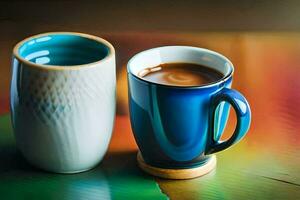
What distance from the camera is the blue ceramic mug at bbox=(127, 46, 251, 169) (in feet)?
1.56

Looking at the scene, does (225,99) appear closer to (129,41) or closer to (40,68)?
(40,68)

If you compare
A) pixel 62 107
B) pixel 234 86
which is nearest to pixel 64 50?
pixel 62 107

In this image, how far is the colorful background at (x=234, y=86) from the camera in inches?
19.8

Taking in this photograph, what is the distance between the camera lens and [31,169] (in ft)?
1.71

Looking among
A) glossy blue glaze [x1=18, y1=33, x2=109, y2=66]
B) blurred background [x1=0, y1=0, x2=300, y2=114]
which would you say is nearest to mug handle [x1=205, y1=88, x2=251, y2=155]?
glossy blue glaze [x1=18, y1=33, x2=109, y2=66]

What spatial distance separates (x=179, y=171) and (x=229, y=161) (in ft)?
0.18

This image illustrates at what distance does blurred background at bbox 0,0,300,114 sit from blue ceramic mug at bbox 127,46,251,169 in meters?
0.19

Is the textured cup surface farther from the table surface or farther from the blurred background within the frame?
the blurred background

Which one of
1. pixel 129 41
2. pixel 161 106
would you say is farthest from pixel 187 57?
pixel 129 41

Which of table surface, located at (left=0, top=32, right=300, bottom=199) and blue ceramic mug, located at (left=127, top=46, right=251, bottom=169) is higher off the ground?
blue ceramic mug, located at (left=127, top=46, right=251, bottom=169)

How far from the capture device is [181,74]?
521 millimetres

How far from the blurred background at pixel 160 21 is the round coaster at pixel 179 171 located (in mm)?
199

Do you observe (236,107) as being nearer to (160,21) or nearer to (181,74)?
(181,74)

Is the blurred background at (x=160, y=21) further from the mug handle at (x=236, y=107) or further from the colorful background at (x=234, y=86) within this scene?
the mug handle at (x=236, y=107)
